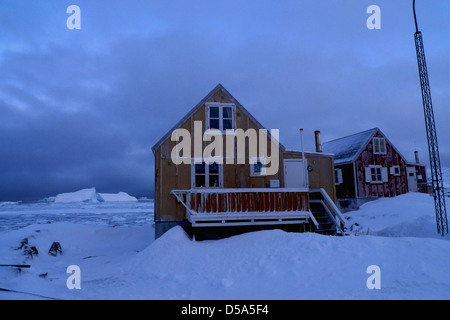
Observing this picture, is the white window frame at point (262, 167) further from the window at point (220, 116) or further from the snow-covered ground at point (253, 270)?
the snow-covered ground at point (253, 270)

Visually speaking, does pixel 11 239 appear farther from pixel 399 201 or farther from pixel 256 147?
pixel 399 201

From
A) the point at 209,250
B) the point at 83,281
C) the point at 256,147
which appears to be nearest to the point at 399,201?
the point at 256,147

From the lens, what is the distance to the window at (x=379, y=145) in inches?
1144

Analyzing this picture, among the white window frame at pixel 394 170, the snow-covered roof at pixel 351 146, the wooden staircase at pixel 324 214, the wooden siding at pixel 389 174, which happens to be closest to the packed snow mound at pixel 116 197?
the snow-covered roof at pixel 351 146

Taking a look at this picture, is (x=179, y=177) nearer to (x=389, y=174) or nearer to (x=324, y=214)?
(x=324, y=214)

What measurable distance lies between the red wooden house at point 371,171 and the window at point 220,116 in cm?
1743

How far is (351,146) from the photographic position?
99.5 ft

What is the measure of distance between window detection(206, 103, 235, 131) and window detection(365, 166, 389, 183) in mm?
18970

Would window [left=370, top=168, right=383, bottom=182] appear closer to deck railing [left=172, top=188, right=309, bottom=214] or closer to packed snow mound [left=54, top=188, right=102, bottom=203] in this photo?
deck railing [left=172, top=188, right=309, bottom=214]

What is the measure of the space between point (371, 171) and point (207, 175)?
20.8 m

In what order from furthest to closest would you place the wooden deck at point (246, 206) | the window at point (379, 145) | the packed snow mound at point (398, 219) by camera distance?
the window at point (379, 145)
the packed snow mound at point (398, 219)
the wooden deck at point (246, 206)

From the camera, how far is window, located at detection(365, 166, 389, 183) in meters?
28.2

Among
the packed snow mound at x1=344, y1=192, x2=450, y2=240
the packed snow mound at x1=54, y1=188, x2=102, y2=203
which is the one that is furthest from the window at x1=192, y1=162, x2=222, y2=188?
the packed snow mound at x1=54, y1=188, x2=102, y2=203
